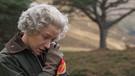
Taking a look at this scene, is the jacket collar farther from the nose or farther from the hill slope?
the hill slope

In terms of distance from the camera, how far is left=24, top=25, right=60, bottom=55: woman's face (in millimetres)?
2957

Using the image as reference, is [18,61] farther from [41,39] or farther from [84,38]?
[84,38]

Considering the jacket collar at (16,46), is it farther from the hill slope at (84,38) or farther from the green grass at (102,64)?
the hill slope at (84,38)

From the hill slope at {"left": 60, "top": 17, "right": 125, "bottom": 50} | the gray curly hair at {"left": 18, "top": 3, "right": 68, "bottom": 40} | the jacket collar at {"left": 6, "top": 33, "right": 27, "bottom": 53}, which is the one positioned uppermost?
the gray curly hair at {"left": 18, "top": 3, "right": 68, "bottom": 40}

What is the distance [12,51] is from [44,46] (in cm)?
21

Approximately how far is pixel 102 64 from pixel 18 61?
12058 millimetres

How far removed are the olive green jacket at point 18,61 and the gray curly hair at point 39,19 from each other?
0.37ft

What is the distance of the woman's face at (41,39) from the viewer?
2.96 m

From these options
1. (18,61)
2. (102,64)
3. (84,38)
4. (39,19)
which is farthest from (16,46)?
(84,38)

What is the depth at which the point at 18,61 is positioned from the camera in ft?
9.74

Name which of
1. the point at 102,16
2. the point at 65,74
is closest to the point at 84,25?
the point at 102,16

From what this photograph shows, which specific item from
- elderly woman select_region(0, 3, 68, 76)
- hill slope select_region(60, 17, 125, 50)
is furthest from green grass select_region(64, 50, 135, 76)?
hill slope select_region(60, 17, 125, 50)

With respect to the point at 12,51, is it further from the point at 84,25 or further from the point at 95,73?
the point at 84,25

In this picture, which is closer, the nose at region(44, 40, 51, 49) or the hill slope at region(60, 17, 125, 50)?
the nose at region(44, 40, 51, 49)
